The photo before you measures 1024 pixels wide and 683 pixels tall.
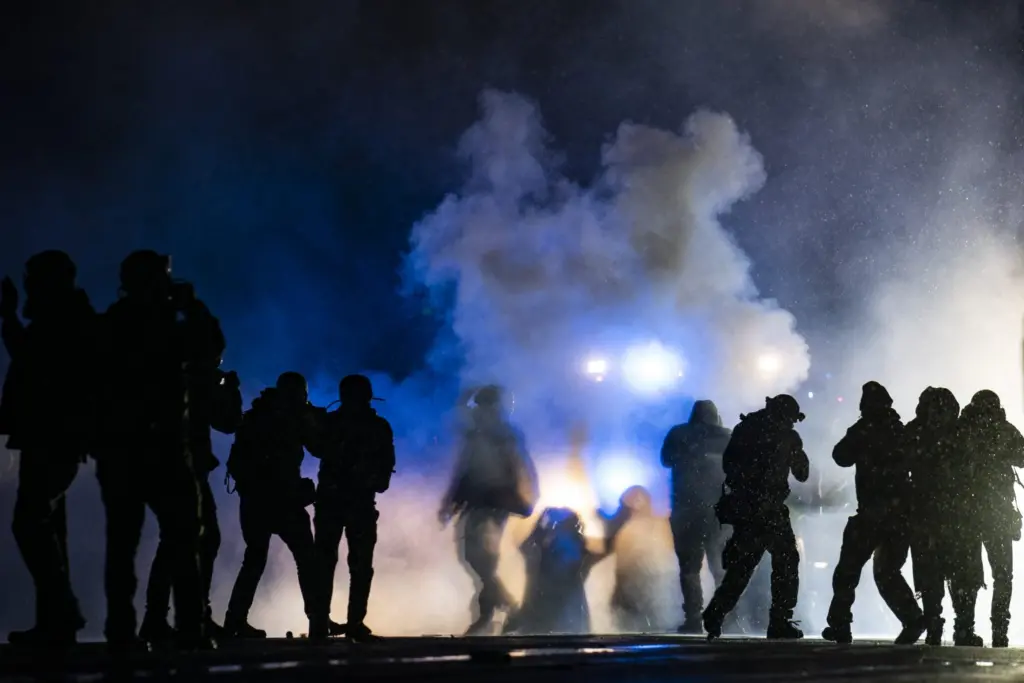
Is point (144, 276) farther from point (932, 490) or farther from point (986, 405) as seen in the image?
point (986, 405)

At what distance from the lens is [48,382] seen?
676cm

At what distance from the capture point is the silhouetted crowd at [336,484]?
20.3 ft

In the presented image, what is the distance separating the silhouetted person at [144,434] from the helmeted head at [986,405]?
7.84 metres

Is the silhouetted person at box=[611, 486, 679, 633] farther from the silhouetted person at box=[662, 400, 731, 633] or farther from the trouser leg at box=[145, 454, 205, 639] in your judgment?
the trouser leg at box=[145, 454, 205, 639]

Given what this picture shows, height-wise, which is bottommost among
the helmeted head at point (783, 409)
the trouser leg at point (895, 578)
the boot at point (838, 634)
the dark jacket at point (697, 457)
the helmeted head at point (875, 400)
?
the boot at point (838, 634)

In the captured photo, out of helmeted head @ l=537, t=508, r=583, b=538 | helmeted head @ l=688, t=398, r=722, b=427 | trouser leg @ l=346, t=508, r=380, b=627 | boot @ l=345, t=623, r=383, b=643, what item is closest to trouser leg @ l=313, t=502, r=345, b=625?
trouser leg @ l=346, t=508, r=380, b=627

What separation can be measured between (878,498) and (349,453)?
4.76m

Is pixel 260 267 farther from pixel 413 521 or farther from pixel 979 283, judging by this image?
pixel 979 283

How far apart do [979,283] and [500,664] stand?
24.1 m

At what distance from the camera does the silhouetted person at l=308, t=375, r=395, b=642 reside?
9.76 metres

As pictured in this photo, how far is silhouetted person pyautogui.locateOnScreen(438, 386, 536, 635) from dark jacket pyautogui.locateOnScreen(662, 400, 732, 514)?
2.34 metres

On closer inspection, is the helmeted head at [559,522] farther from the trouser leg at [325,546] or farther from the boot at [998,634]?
the trouser leg at [325,546]

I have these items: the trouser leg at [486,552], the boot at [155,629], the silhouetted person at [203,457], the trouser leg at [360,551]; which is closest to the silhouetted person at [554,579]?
the trouser leg at [486,552]

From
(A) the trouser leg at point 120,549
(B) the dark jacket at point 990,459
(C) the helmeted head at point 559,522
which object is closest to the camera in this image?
(A) the trouser leg at point 120,549
